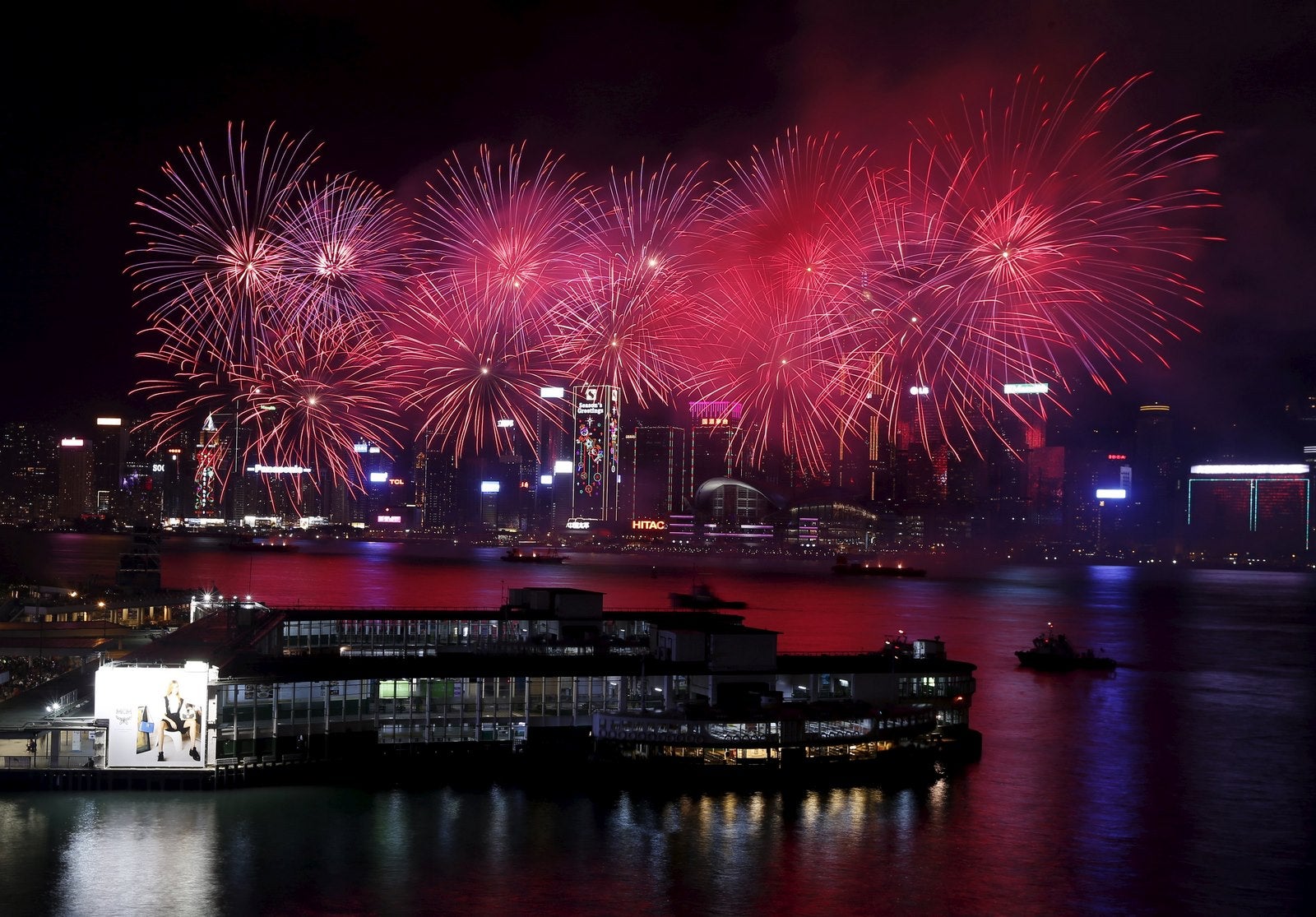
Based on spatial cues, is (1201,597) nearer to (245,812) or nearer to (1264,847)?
(1264,847)

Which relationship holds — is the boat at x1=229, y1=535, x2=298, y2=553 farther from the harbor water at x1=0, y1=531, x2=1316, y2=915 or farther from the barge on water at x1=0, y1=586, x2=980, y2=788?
the harbor water at x1=0, y1=531, x2=1316, y2=915

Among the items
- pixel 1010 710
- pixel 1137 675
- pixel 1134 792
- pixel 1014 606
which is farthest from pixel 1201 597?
pixel 1134 792

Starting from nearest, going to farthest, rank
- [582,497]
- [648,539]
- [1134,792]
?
1. [1134,792]
2. [648,539]
3. [582,497]

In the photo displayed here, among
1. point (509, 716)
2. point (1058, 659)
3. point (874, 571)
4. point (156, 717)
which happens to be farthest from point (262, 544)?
point (156, 717)

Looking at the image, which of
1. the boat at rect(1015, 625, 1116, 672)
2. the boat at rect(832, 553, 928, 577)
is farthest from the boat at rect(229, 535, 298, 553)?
the boat at rect(1015, 625, 1116, 672)

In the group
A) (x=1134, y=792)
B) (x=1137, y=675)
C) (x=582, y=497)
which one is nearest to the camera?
(x=1134, y=792)

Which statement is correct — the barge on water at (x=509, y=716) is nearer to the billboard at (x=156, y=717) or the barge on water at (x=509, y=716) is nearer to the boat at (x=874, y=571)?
the billboard at (x=156, y=717)
